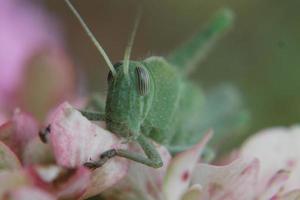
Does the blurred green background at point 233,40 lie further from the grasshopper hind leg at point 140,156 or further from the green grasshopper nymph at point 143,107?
the grasshopper hind leg at point 140,156

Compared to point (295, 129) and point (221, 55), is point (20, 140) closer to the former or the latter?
point (295, 129)

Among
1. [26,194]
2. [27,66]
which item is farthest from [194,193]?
[27,66]

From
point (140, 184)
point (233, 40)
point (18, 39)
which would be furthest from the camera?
point (233, 40)

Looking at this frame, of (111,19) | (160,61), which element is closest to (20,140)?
(160,61)

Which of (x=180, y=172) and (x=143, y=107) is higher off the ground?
(x=143, y=107)

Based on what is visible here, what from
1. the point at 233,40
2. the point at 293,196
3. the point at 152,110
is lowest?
the point at 293,196

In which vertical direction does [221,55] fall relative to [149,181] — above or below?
above

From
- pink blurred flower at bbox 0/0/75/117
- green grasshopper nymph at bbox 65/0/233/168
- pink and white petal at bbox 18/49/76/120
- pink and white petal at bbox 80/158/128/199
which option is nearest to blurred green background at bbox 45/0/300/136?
pink blurred flower at bbox 0/0/75/117

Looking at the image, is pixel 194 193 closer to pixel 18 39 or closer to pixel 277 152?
pixel 277 152
